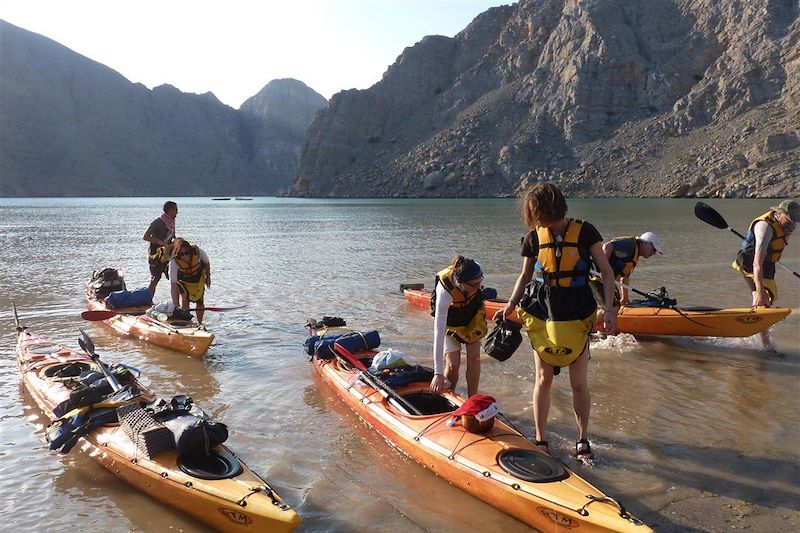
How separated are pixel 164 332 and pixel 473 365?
18.6 feet

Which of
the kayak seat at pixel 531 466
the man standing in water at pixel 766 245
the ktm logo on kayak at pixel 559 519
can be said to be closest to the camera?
the ktm logo on kayak at pixel 559 519

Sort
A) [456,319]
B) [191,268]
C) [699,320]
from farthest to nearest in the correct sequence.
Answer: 1. [191,268]
2. [699,320]
3. [456,319]

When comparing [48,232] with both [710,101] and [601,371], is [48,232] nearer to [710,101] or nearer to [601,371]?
[601,371]

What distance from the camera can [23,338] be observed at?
8.59m

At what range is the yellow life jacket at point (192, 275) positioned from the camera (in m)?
9.77

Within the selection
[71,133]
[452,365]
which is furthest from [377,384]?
[71,133]

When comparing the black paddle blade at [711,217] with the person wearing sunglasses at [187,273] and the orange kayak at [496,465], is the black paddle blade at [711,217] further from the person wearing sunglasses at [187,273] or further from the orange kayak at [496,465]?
the person wearing sunglasses at [187,273]

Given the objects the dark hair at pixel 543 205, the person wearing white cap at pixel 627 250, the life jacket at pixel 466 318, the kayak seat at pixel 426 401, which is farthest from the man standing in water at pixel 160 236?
the dark hair at pixel 543 205

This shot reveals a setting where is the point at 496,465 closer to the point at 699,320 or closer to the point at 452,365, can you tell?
the point at 452,365

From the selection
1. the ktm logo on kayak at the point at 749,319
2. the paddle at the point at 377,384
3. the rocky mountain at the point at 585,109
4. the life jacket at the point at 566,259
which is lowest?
the paddle at the point at 377,384

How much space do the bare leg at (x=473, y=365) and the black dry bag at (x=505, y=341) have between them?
0.46 meters

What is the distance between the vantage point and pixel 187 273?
9.95 metres

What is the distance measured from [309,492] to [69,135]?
189251mm

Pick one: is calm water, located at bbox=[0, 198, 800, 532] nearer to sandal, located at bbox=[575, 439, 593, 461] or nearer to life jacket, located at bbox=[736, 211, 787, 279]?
sandal, located at bbox=[575, 439, 593, 461]
